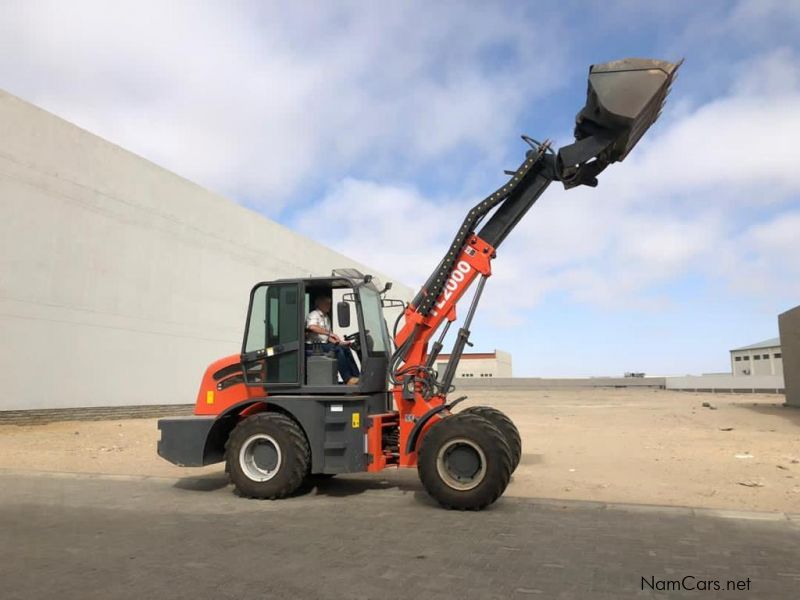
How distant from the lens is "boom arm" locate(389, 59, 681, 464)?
294 inches

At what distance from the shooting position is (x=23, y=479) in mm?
9508

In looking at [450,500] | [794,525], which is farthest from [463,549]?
[794,525]

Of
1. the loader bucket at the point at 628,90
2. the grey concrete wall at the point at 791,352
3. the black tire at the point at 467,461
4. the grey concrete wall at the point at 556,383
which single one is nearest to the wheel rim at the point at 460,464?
the black tire at the point at 467,461

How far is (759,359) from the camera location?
7069 cm

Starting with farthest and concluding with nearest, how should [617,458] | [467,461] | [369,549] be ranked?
[617,458]
[467,461]
[369,549]

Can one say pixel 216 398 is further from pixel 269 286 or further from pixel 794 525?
pixel 794 525

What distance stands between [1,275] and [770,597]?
18.1m

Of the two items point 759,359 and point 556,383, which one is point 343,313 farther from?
point 759,359

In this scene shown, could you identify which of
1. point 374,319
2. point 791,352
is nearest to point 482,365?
point 791,352

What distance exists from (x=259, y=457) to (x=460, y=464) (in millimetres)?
2667

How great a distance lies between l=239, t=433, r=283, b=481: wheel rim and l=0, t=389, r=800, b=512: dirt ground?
2406 millimetres

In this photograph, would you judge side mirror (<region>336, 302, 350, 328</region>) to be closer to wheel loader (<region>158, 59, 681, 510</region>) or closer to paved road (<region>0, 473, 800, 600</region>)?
wheel loader (<region>158, 59, 681, 510</region>)

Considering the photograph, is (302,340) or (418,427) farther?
(302,340)

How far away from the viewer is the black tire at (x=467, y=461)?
6754 millimetres
